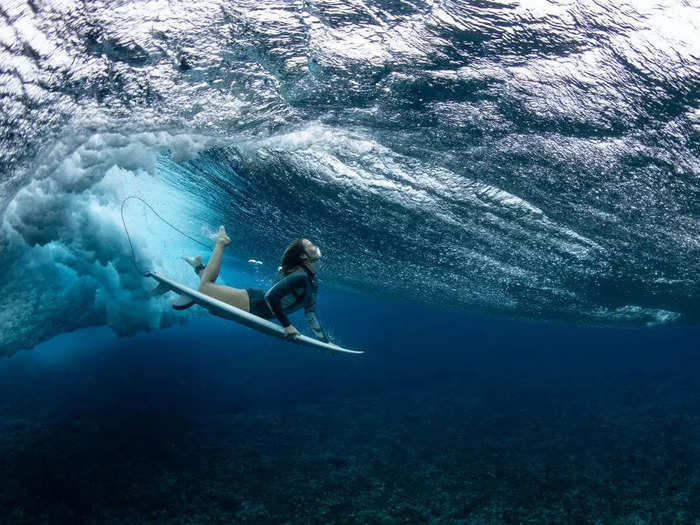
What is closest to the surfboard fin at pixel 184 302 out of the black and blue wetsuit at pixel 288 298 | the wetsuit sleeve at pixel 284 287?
the black and blue wetsuit at pixel 288 298

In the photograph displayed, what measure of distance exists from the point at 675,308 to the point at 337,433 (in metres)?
19.9

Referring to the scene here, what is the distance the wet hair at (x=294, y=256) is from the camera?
5.48 metres

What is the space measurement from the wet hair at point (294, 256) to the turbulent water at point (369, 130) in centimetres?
304

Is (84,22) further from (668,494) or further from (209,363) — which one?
(209,363)

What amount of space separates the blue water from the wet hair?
3.04m

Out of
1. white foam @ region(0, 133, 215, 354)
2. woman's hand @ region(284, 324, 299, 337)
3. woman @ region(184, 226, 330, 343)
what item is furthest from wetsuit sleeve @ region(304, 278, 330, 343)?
white foam @ region(0, 133, 215, 354)

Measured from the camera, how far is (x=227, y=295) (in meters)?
6.27

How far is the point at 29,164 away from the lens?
8094mm

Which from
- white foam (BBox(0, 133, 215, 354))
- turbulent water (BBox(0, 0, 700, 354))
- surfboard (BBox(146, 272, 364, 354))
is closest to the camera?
turbulent water (BBox(0, 0, 700, 354))

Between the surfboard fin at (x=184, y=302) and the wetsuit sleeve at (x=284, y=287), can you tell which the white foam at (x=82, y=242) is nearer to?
the surfboard fin at (x=184, y=302)

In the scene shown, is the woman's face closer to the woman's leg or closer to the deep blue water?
the woman's leg

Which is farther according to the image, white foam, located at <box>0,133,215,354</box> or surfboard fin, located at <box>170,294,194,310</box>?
white foam, located at <box>0,133,215,354</box>

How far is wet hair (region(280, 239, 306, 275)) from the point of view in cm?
548

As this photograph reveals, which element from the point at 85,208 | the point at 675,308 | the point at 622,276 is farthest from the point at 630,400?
the point at 85,208
